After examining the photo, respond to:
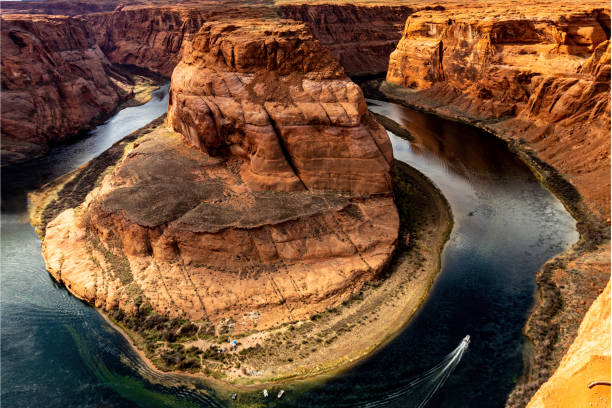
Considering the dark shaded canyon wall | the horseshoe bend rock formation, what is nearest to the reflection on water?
the horseshoe bend rock formation

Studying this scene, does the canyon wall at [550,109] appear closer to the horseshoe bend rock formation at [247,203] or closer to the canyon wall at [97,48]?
the horseshoe bend rock formation at [247,203]

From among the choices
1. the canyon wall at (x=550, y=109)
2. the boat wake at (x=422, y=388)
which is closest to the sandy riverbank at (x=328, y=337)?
the boat wake at (x=422, y=388)

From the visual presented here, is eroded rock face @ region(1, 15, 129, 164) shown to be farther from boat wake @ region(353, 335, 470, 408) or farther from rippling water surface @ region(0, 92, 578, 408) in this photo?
boat wake @ region(353, 335, 470, 408)

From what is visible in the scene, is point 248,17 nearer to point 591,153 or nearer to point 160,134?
point 160,134

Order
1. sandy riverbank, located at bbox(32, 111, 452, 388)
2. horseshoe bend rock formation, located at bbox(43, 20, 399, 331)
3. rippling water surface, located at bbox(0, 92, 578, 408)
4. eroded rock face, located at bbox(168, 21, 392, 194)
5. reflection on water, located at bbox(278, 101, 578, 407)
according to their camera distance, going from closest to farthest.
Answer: rippling water surface, located at bbox(0, 92, 578, 408), reflection on water, located at bbox(278, 101, 578, 407), sandy riverbank, located at bbox(32, 111, 452, 388), horseshoe bend rock formation, located at bbox(43, 20, 399, 331), eroded rock face, located at bbox(168, 21, 392, 194)

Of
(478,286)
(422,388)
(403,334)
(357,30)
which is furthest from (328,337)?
(357,30)

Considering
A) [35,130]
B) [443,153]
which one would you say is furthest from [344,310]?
[35,130]
